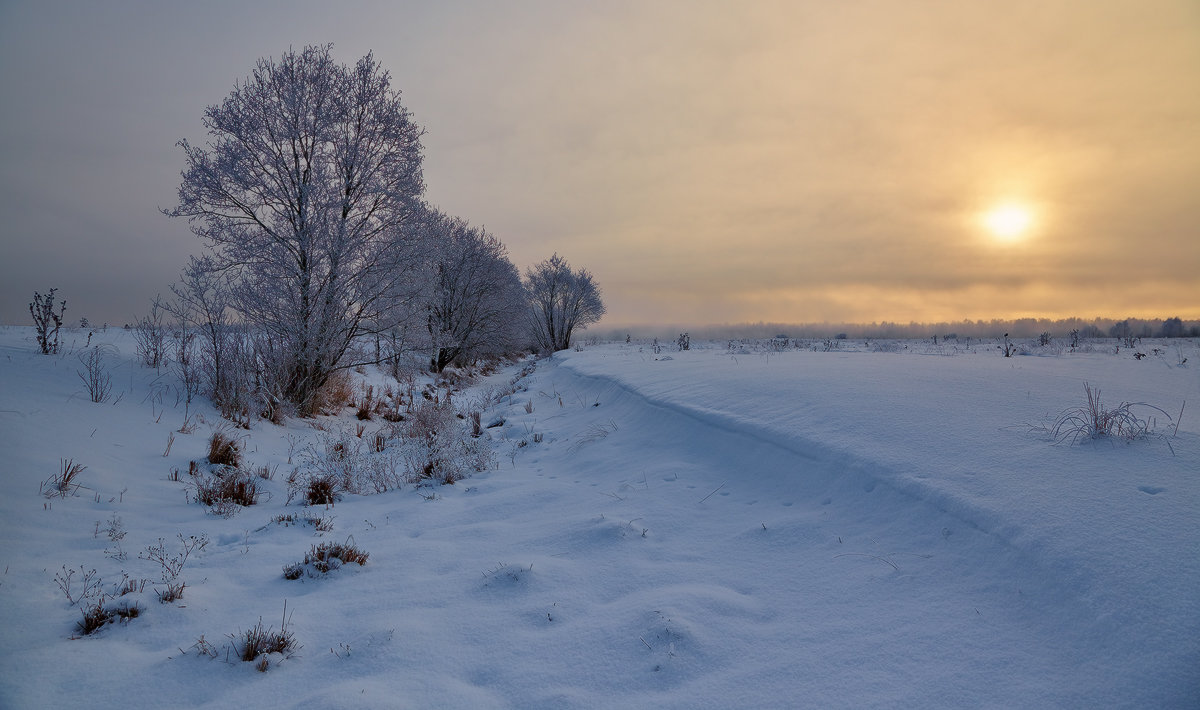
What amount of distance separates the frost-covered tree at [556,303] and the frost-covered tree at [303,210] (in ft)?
106

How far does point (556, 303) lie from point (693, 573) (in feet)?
141

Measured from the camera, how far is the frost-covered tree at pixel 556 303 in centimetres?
4497

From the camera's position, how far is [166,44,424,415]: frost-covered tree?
10.3 metres

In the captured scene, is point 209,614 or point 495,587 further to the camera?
point 495,587

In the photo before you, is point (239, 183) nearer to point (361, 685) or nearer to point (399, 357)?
point (399, 357)

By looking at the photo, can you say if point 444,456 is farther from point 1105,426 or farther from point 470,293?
point 470,293

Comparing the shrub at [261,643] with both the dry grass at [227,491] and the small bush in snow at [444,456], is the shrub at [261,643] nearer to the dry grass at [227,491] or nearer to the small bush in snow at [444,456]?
the dry grass at [227,491]

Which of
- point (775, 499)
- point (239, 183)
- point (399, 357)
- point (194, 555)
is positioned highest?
point (239, 183)

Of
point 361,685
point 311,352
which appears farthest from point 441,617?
point 311,352

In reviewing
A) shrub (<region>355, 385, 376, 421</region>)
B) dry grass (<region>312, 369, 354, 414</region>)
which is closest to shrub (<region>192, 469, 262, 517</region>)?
dry grass (<region>312, 369, 354, 414</region>)

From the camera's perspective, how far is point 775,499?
398 cm

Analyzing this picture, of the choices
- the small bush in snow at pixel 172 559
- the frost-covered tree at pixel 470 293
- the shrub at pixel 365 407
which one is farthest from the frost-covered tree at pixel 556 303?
the small bush in snow at pixel 172 559

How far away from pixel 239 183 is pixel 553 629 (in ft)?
37.8

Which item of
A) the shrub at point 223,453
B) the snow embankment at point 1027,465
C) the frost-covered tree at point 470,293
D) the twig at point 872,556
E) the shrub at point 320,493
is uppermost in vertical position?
the frost-covered tree at point 470,293
